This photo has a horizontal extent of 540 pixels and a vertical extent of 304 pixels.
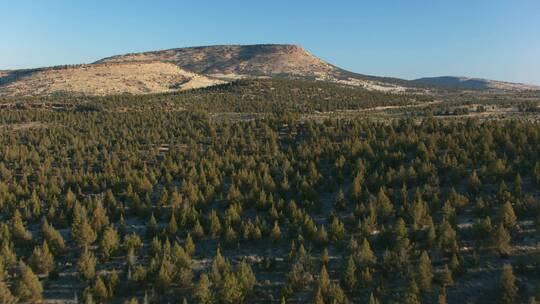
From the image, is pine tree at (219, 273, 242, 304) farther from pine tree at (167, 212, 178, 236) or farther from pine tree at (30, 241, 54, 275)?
pine tree at (30, 241, 54, 275)

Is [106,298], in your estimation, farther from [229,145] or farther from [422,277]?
[229,145]

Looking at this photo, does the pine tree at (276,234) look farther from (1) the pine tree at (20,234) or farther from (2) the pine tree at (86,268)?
(1) the pine tree at (20,234)

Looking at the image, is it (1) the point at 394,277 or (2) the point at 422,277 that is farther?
(1) the point at 394,277

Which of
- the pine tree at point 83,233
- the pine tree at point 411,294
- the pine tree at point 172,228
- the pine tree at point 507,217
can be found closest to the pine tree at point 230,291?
the pine tree at point 411,294

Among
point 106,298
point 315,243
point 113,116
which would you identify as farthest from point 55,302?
point 113,116

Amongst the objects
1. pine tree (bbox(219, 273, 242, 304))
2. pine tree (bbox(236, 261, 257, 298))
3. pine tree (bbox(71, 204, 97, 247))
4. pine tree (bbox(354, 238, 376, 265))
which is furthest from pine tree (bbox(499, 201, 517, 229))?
pine tree (bbox(71, 204, 97, 247))

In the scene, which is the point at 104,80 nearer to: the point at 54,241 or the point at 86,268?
the point at 54,241

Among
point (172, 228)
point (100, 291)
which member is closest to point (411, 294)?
A: point (100, 291)
